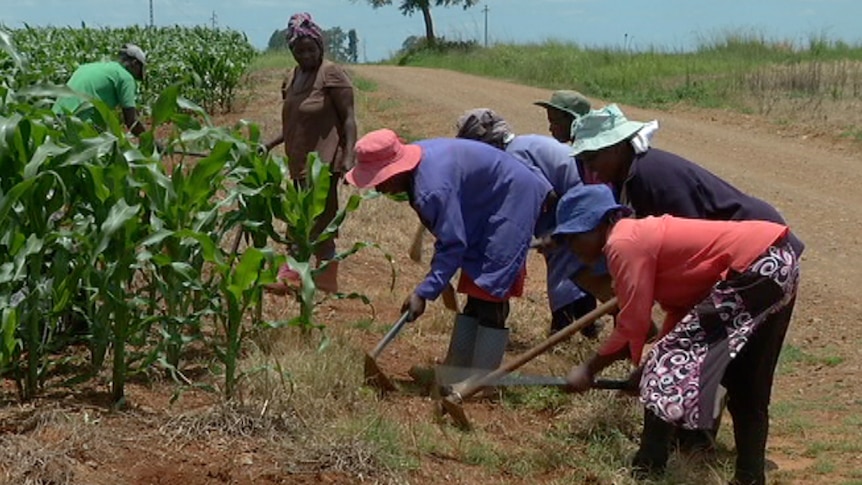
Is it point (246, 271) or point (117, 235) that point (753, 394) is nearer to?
point (246, 271)

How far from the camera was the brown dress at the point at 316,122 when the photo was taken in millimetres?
6750

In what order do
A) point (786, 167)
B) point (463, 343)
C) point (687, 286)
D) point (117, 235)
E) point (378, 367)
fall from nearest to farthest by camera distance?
point (687, 286)
point (117, 235)
point (378, 367)
point (463, 343)
point (786, 167)

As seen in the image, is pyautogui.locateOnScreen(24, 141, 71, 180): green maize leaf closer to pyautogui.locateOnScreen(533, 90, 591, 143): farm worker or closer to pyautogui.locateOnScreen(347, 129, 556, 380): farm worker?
pyautogui.locateOnScreen(347, 129, 556, 380): farm worker

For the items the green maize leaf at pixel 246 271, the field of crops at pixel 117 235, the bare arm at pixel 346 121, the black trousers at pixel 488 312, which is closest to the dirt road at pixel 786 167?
the black trousers at pixel 488 312

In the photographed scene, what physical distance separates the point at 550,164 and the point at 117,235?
94.1 inches

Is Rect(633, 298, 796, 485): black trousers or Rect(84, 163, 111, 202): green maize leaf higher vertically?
Rect(84, 163, 111, 202): green maize leaf

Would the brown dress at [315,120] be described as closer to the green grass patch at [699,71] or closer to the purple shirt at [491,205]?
the purple shirt at [491,205]

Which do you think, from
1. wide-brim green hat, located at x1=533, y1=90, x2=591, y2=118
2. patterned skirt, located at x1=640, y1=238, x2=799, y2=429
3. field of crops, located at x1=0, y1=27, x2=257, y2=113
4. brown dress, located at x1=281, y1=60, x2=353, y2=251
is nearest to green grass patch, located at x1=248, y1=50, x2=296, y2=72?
field of crops, located at x1=0, y1=27, x2=257, y2=113

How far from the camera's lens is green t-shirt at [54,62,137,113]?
6848 millimetres

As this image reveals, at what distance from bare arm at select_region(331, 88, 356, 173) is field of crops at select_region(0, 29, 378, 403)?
71.4 inches

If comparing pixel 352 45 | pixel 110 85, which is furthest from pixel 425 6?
pixel 110 85

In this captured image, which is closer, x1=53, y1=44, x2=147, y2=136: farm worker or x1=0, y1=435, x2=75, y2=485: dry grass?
x1=0, y1=435, x2=75, y2=485: dry grass

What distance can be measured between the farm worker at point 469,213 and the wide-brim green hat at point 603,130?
65 centimetres

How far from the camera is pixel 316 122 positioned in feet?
22.3
